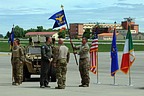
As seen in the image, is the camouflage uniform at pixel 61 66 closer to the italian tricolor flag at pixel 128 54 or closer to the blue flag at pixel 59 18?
the blue flag at pixel 59 18

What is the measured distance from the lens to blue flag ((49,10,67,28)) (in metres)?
18.1

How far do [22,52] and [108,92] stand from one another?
14.5ft

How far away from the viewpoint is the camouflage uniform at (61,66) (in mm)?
15805

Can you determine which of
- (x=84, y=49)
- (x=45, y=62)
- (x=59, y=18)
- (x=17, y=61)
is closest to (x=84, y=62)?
(x=84, y=49)

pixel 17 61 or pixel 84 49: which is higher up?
pixel 84 49

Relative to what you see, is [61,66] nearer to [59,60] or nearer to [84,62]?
[59,60]

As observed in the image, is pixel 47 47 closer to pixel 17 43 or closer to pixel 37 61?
pixel 17 43

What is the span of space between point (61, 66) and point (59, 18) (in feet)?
9.62

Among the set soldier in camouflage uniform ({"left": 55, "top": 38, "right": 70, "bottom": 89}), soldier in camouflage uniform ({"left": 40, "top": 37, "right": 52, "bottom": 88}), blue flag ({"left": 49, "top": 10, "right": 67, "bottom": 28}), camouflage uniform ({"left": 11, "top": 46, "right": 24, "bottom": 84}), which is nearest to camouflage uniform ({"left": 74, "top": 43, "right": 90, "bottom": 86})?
soldier in camouflage uniform ({"left": 55, "top": 38, "right": 70, "bottom": 89})

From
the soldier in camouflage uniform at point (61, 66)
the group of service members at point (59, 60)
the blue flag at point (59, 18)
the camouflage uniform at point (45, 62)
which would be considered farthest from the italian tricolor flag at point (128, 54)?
the camouflage uniform at point (45, 62)

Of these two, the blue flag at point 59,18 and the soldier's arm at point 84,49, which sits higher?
the blue flag at point 59,18

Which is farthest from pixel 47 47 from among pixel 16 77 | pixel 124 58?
pixel 124 58

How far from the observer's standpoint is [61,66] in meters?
16.0

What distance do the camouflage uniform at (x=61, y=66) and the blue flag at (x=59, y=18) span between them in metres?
2.19
